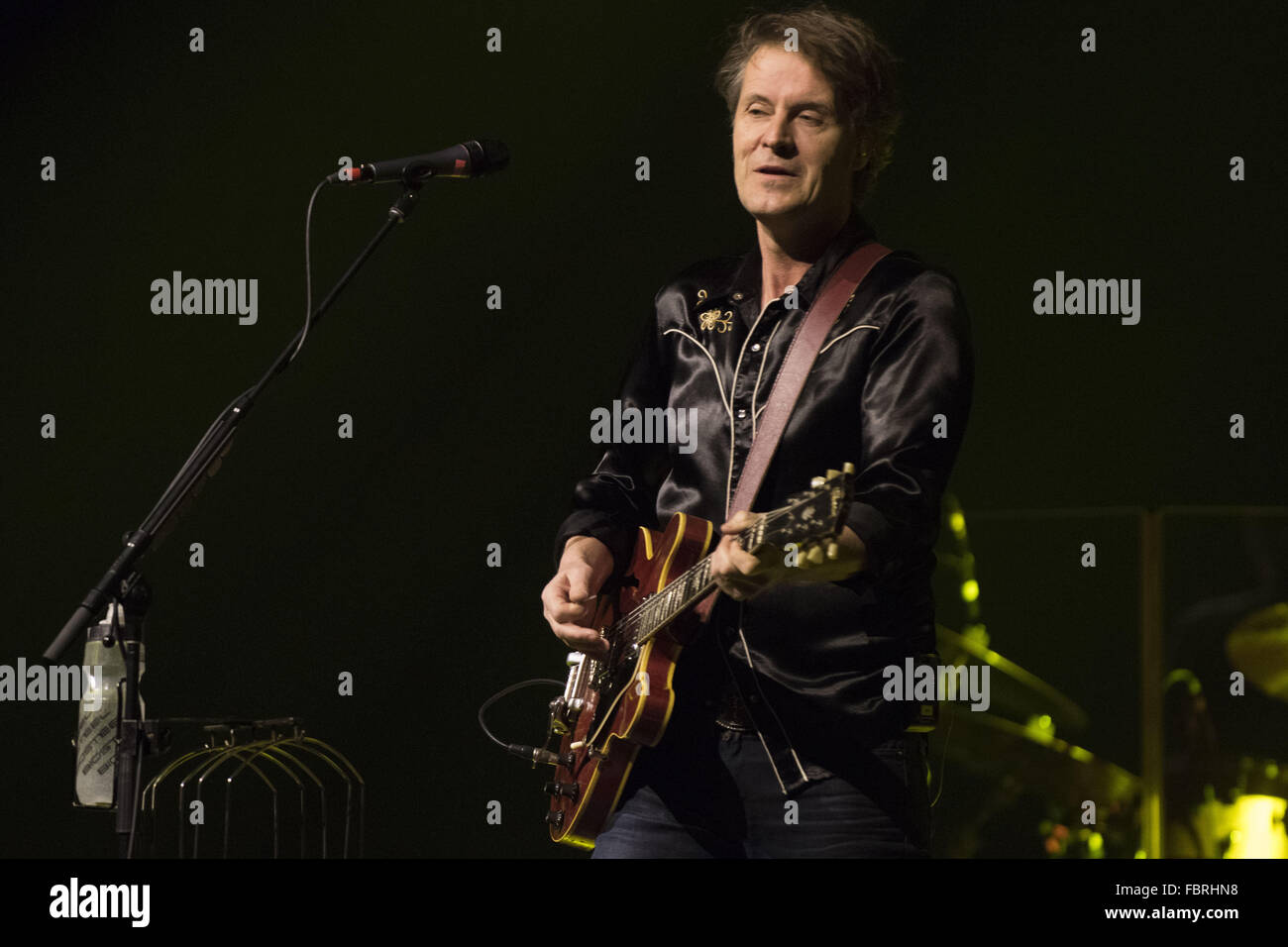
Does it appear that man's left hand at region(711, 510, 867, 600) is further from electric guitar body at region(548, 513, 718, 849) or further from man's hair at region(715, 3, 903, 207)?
man's hair at region(715, 3, 903, 207)

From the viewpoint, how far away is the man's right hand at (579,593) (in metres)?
2.27

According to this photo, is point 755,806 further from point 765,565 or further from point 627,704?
point 765,565

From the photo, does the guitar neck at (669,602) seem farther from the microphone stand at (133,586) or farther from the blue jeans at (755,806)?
the microphone stand at (133,586)

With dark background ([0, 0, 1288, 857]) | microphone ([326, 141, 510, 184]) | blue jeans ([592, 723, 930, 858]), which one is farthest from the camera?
dark background ([0, 0, 1288, 857])

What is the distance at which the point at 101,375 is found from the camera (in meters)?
3.47

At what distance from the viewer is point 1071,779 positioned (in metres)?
3.21

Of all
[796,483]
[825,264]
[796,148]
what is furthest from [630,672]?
[796,148]

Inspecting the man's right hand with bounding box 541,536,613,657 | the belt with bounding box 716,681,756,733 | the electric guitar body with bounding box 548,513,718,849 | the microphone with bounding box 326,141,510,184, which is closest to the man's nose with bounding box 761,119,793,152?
the microphone with bounding box 326,141,510,184

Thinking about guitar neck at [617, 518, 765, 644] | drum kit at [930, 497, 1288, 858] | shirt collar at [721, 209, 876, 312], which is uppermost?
shirt collar at [721, 209, 876, 312]

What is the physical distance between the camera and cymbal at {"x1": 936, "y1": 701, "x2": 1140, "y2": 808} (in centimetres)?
318

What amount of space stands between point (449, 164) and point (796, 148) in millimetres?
607

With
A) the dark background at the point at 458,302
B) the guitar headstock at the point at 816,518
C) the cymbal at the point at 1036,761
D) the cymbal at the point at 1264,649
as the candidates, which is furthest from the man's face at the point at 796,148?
the cymbal at the point at 1264,649
